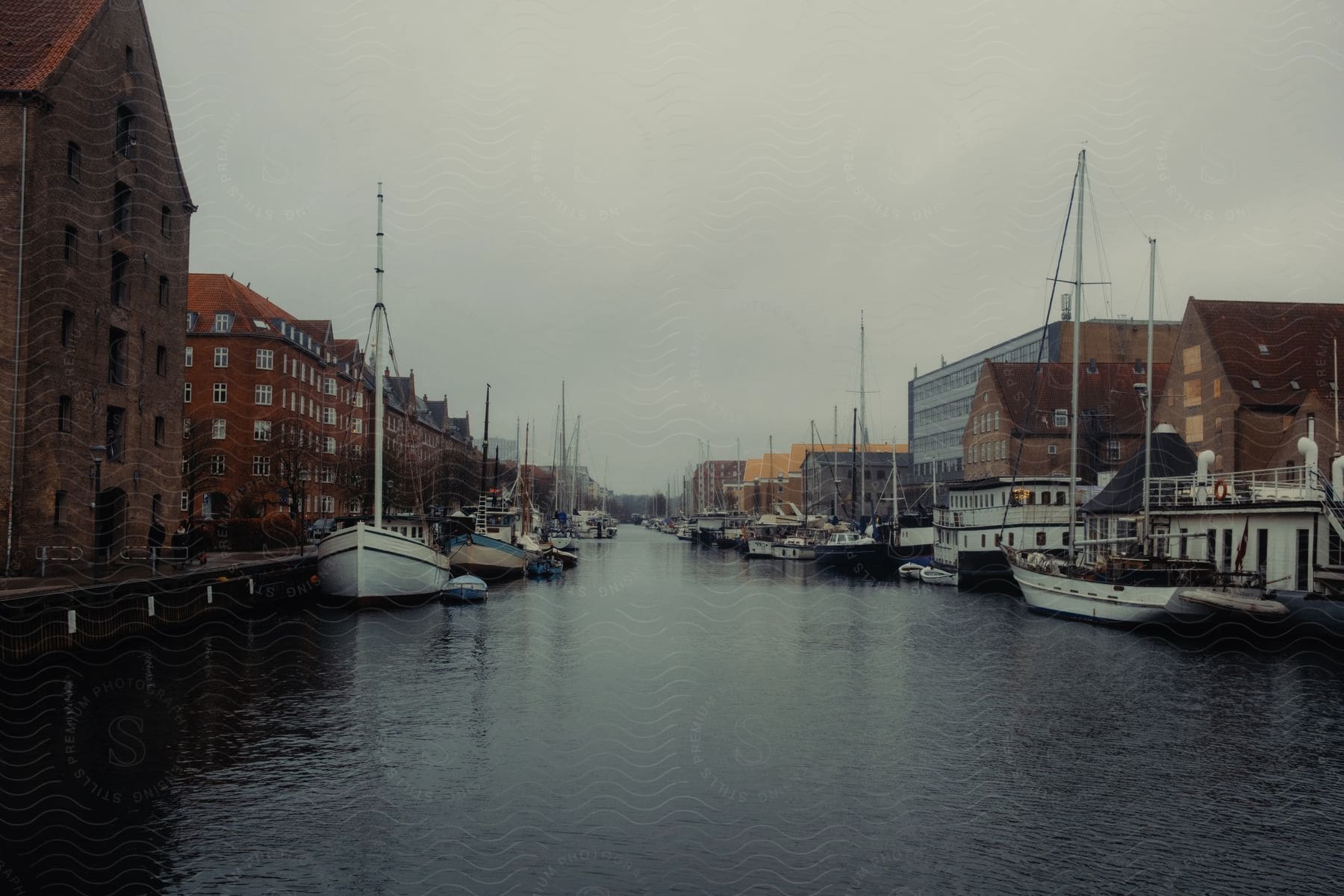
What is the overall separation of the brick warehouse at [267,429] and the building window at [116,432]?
54.4 feet

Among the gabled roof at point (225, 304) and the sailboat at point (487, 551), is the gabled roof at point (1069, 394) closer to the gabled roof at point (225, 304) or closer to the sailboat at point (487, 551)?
the sailboat at point (487, 551)

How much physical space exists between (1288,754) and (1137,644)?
54.0 ft

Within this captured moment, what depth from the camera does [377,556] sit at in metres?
43.2

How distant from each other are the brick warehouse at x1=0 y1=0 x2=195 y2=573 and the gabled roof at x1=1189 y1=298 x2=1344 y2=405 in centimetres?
6185

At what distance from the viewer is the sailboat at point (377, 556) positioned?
42.5 meters

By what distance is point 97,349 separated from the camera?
1457 inches

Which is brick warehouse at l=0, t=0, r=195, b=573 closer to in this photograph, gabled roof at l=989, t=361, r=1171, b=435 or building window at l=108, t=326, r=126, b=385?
building window at l=108, t=326, r=126, b=385

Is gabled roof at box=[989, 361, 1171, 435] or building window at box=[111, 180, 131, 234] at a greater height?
building window at box=[111, 180, 131, 234]

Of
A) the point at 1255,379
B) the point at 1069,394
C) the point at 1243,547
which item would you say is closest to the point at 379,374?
the point at 1243,547

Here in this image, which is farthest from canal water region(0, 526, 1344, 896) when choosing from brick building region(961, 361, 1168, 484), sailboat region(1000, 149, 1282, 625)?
brick building region(961, 361, 1168, 484)

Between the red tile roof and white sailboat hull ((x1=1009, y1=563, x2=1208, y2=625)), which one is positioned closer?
the red tile roof

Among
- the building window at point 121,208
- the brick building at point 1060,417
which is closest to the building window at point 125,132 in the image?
the building window at point 121,208

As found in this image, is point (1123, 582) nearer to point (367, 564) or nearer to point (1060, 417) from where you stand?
point (367, 564)

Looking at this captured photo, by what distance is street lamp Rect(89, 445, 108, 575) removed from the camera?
97.9ft
